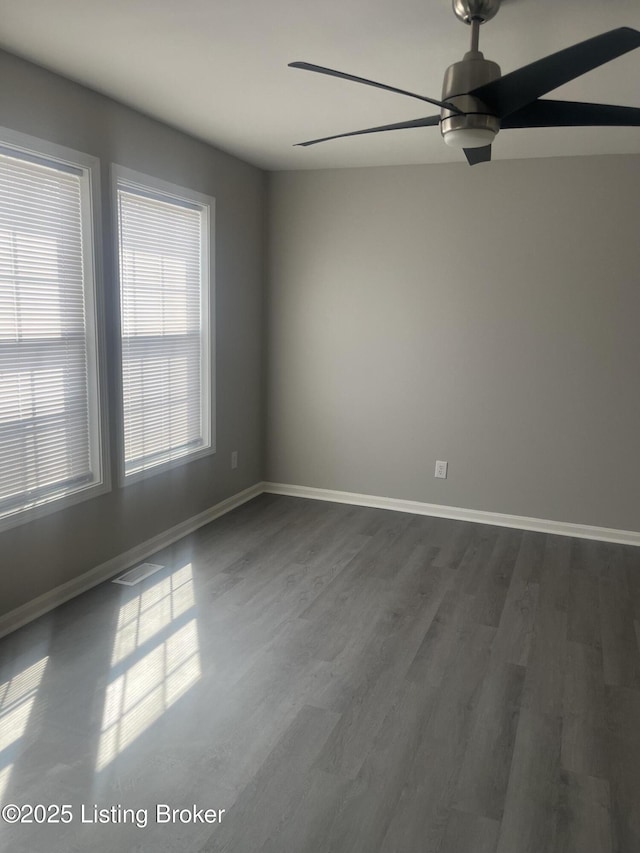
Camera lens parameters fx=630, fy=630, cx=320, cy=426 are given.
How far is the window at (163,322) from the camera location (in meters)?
3.45

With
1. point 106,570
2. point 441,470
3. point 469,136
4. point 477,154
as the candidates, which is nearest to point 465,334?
point 441,470

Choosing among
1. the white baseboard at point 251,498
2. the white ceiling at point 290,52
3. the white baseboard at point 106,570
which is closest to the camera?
the white ceiling at point 290,52

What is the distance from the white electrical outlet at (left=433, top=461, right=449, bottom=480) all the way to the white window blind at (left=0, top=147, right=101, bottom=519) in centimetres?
242

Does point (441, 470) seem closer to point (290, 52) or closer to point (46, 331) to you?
point (46, 331)

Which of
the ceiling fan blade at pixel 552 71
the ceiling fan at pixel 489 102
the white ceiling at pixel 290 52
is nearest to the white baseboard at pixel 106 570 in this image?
the white ceiling at pixel 290 52

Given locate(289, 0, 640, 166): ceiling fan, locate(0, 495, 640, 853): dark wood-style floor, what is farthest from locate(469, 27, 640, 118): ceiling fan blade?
locate(0, 495, 640, 853): dark wood-style floor

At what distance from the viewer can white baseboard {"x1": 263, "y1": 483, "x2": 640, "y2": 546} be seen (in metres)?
4.19

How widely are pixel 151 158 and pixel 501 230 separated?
7.44ft

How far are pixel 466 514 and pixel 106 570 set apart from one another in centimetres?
248

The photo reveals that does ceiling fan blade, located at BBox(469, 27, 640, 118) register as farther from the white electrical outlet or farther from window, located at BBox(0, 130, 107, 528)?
the white electrical outlet

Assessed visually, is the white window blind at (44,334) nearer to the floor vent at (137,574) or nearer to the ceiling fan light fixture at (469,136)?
the floor vent at (137,574)

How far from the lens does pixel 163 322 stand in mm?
3764

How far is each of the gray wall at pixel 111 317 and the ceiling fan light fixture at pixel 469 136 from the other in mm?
1850

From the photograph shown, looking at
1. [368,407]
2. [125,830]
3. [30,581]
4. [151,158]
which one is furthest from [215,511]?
[125,830]
